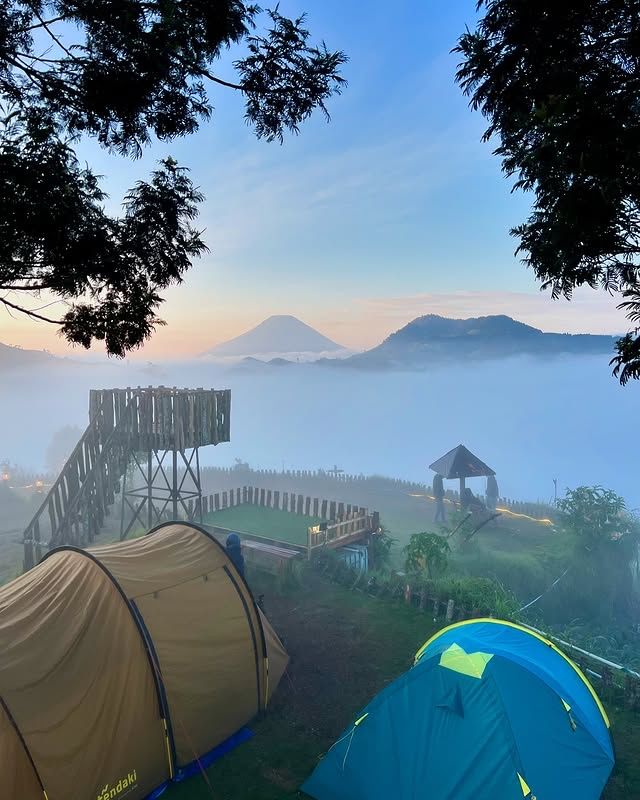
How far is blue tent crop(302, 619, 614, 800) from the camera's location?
541cm

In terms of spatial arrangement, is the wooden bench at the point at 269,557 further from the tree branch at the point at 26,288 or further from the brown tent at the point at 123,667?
the tree branch at the point at 26,288

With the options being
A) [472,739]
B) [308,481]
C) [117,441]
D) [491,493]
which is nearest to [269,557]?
[117,441]

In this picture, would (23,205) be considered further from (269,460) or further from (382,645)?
(269,460)

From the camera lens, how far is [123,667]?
6.36m

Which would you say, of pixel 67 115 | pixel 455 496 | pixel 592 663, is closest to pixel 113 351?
pixel 67 115

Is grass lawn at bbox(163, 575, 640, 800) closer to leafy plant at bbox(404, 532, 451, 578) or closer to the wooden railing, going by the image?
the wooden railing

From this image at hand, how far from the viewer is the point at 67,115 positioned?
544 centimetres

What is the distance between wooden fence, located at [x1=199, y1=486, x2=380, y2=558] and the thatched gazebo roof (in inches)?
324

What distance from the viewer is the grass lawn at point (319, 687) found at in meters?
6.62

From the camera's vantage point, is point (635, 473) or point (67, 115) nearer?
point (67, 115)

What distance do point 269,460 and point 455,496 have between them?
122m

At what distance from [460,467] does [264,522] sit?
38.9 ft

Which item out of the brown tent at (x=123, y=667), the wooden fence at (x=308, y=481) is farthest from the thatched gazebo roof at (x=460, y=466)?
the brown tent at (x=123, y=667)

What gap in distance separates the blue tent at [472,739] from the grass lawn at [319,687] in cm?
78
